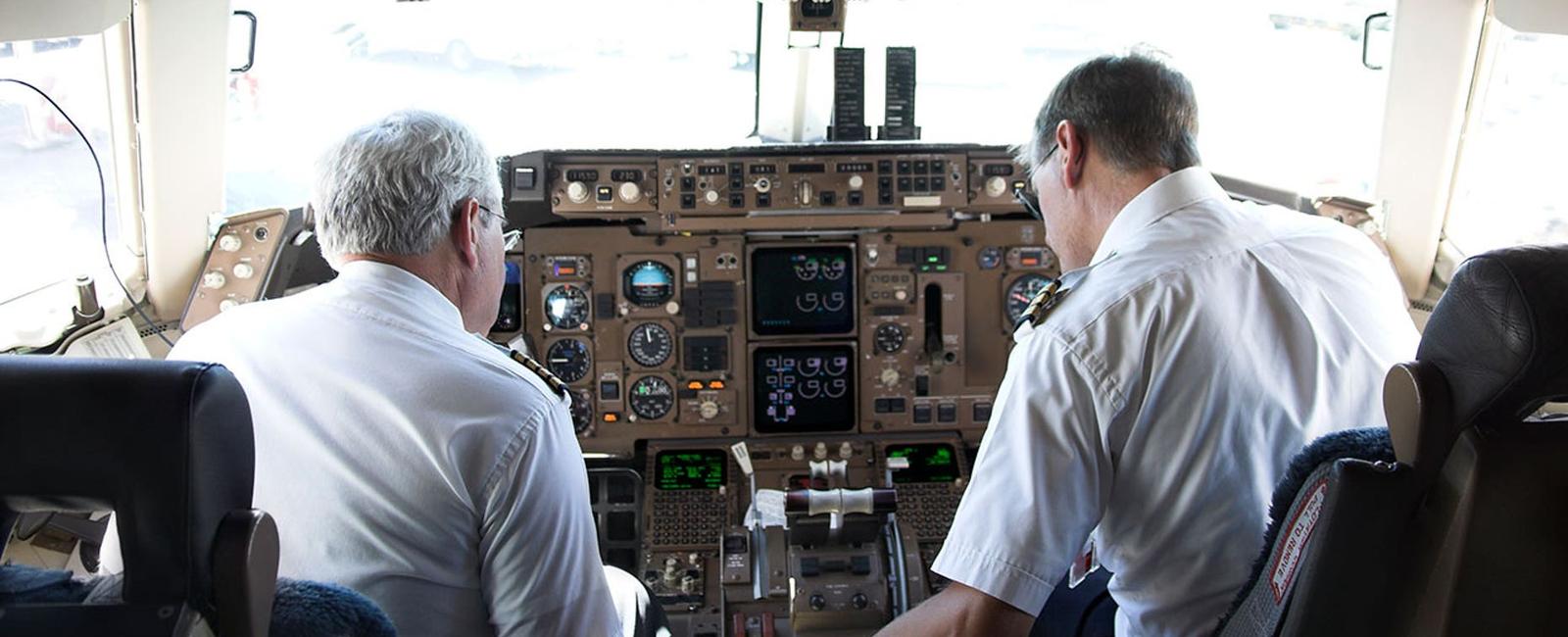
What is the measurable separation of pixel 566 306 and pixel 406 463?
2.45 m

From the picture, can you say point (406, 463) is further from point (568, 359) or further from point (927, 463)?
point (927, 463)

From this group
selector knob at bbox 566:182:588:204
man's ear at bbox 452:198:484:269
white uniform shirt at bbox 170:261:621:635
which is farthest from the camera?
selector knob at bbox 566:182:588:204

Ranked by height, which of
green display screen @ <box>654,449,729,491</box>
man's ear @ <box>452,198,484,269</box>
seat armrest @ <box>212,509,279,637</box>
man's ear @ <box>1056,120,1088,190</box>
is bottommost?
green display screen @ <box>654,449,729,491</box>

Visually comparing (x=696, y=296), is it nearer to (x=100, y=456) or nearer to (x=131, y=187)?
(x=131, y=187)

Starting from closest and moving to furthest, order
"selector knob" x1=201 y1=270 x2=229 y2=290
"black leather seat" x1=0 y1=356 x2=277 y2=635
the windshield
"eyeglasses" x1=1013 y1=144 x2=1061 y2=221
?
"black leather seat" x1=0 y1=356 x2=277 y2=635 < "eyeglasses" x1=1013 y1=144 x2=1061 y2=221 < "selector knob" x1=201 y1=270 x2=229 y2=290 < the windshield

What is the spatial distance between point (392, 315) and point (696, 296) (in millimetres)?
2349

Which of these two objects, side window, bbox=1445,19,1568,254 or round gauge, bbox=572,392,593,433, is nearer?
side window, bbox=1445,19,1568,254

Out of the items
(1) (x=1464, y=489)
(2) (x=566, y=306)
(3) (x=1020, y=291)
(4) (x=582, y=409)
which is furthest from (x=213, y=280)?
(1) (x=1464, y=489)

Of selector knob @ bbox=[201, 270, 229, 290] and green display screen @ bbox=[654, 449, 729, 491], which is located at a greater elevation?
selector knob @ bbox=[201, 270, 229, 290]

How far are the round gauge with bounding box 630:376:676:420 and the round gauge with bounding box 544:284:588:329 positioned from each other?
1.02 feet

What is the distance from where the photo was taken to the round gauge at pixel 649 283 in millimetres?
4172

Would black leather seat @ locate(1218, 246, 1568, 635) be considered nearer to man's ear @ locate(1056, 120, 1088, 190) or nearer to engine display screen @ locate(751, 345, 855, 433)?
man's ear @ locate(1056, 120, 1088, 190)

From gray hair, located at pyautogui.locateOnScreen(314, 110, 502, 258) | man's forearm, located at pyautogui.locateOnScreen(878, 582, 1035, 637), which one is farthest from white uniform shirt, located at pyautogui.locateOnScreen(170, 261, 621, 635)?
man's forearm, located at pyautogui.locateOnScreen(878, 582, 1035, 637)

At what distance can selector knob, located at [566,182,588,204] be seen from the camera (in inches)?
155
